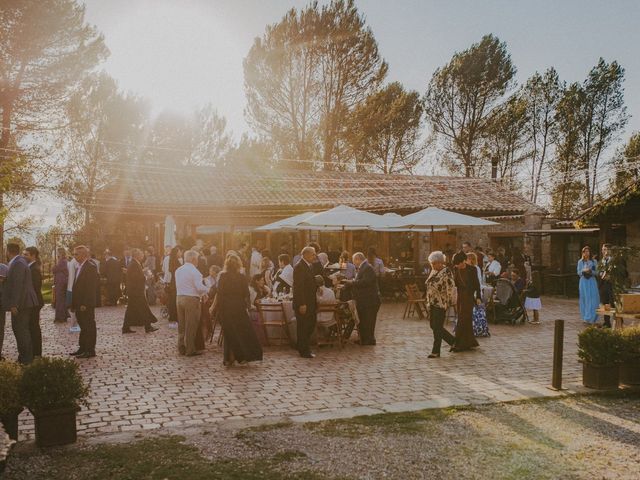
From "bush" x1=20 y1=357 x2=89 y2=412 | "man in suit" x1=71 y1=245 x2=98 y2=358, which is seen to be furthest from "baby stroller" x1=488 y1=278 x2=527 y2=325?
"bush" x1=20 y1=357 x2=89 y2=412

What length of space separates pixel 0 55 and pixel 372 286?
57.7 ft

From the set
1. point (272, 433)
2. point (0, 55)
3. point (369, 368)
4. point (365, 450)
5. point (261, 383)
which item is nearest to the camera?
point (365, 450)

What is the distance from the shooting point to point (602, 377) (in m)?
6.50

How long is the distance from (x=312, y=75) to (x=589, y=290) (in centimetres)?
2089

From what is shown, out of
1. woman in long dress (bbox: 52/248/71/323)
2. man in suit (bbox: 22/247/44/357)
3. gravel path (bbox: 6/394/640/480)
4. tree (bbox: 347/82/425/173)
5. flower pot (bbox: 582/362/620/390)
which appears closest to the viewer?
gravel path (bbox: 6/394/640/480)

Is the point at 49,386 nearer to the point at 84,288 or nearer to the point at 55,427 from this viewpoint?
the point at 55,427

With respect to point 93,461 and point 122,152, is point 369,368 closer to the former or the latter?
point 93,461

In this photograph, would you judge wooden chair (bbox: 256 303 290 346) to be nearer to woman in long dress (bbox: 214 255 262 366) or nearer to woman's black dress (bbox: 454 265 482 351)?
woman in long dress (bbox: 214 255 262 366)

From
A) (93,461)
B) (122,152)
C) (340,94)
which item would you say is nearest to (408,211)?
(340,94)

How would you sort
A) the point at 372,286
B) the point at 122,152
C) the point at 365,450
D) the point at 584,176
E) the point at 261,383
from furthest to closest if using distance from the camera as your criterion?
the point at 584,176 < the point at 122,152 < the point at 372,286 < the point at 261,383 < the point at 365,450

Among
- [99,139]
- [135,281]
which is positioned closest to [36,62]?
[99,139]

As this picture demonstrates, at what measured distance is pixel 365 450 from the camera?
14.9ft

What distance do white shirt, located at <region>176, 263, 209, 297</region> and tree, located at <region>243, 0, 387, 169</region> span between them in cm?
2090

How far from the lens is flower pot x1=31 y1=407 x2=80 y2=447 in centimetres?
454
